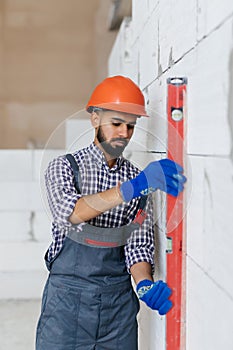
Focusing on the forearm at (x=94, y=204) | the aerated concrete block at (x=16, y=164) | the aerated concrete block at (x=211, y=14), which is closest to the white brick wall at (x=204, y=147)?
the aerated concrete block at (x=211, y=14)

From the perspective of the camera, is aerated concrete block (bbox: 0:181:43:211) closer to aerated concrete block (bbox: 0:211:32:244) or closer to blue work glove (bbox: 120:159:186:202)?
aerated concrete block (bbox: 0:211:32:244)

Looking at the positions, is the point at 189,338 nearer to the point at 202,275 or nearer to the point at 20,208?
the point at 202,275

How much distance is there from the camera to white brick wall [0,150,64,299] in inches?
165

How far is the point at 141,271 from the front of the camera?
1817 millimetres

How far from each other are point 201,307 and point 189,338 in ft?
0.64

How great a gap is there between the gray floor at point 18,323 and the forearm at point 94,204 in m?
1.85

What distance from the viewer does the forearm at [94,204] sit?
1.58 m

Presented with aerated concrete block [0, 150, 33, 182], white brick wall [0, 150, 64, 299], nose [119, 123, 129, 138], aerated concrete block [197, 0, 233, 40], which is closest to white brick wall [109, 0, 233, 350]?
aerated concrete block [197, 0, 233, 40]

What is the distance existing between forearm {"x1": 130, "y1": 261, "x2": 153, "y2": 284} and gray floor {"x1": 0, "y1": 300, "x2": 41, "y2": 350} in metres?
1.67

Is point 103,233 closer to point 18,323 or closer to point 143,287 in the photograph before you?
point 143,287

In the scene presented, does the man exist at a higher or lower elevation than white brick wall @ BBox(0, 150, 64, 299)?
higher

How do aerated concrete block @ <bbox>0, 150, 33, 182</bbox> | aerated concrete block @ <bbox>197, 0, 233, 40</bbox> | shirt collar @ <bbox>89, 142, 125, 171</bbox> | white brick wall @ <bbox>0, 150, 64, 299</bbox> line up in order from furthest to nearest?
aerated concrete block @ <bbox>0, 150, 33, 182</bbox> → white brick wall @ <bbox>0, 150, 64, 299</bbox> → shirt collar @ <bbox>89, 142, 125, 171</bbox> → aerated concrete block @ <bbox>197, 0, 233, 40</bbox>

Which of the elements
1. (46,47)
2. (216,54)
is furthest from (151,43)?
(46,47)

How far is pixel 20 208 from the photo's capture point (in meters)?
4.25
